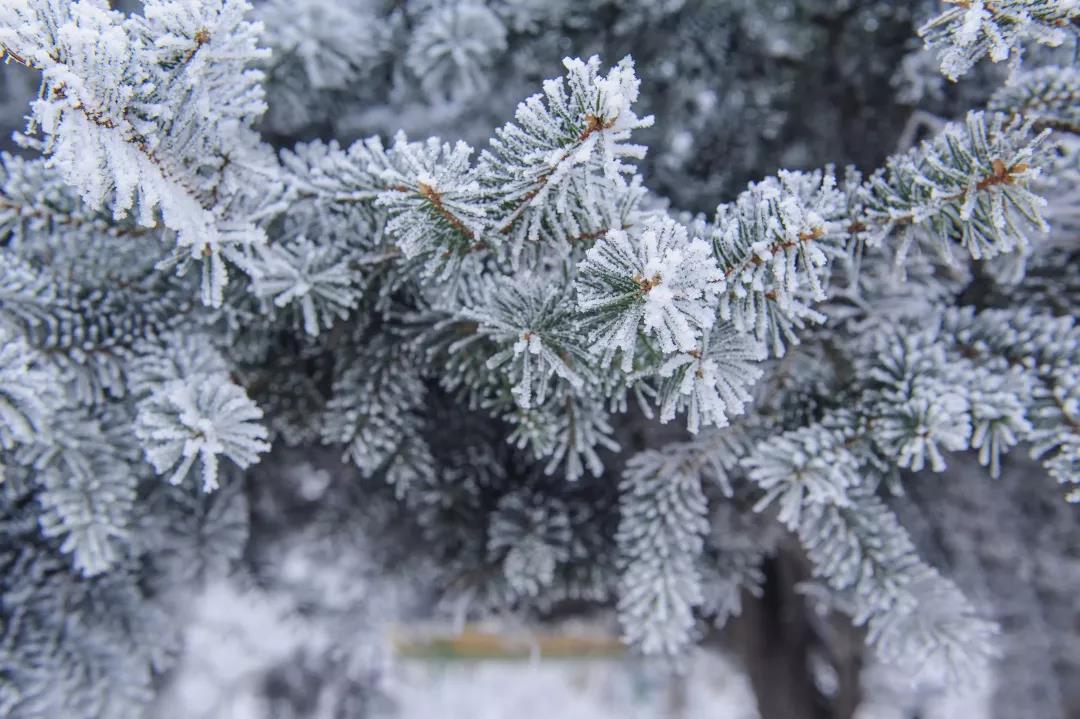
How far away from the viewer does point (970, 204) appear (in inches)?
16.5

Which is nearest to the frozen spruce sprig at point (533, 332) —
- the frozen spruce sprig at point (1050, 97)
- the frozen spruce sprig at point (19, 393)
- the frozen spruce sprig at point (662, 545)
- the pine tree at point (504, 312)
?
the pine tree at point (504, 312)

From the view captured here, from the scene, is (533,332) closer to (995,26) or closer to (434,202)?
(434,202)

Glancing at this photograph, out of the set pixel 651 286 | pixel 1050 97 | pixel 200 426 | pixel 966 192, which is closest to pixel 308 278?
pixel 200 426

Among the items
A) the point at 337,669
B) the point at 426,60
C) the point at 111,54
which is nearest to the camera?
the point at 111,54

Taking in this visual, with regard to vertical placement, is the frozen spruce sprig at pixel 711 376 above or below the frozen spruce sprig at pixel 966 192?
below

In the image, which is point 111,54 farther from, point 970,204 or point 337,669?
point 337,669

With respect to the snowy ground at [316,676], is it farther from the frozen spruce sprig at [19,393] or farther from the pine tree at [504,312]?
the frozen spruce sprig at [19,393]

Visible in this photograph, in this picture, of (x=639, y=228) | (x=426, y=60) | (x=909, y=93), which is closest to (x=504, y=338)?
(x=639, y=228)

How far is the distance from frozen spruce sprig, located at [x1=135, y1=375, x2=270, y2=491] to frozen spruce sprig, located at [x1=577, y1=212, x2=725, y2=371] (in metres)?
0.20

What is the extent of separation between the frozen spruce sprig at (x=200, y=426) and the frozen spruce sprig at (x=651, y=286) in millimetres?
198

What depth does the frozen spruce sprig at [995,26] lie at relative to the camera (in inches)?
16.2

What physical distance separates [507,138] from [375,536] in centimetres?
53

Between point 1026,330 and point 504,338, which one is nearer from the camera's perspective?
point 504,338

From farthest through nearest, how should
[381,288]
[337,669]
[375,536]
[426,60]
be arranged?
[337,669]
[375,536]
[426,60]
[381,288]
